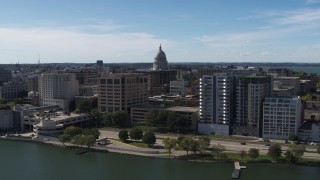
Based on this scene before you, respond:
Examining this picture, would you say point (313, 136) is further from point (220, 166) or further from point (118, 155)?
point (118, 155)

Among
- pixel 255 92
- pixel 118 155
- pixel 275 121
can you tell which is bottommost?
pixel 118 155

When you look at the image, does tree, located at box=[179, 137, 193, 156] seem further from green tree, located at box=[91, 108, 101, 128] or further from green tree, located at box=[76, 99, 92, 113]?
green tree, located at box=[76, 99, 92, 113]

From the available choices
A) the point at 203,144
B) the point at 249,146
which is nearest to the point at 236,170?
the point at 203,144

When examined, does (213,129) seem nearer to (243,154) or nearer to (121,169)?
(243,154)

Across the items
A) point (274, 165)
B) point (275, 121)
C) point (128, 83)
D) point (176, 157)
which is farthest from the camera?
point (128, 83)

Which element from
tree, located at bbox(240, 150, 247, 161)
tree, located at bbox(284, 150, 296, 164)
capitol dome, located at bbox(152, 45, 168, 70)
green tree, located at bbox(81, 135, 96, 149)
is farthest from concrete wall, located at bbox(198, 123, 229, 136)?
capitol dome, located at bbox(152, 45, 168, 70)

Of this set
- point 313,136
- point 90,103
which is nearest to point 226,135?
point 313,136

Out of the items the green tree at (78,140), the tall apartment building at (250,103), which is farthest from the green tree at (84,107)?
the tall apartment building at (250,103)
